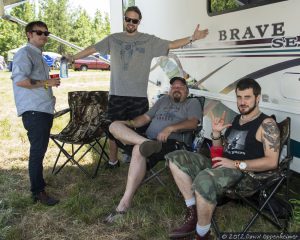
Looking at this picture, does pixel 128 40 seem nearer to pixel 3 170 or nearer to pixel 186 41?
pixel 186 41

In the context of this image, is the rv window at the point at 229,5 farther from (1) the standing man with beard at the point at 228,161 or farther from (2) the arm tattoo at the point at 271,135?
(2) the arm tattoo at the point at 271,135

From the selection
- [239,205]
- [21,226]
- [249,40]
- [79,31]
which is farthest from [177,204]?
[79,31]

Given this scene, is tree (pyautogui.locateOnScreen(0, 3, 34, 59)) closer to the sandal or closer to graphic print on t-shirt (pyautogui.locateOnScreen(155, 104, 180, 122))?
graphic print on t-shirt (pyautogui.locateOnScreen(155, 104, 180, 122))

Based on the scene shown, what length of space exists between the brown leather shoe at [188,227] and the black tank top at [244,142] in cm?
47

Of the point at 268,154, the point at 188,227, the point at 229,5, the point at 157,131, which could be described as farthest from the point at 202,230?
the point at 229,5

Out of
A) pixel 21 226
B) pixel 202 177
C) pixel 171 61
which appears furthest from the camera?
pixel 171 61

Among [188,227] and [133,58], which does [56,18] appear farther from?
[188,227]

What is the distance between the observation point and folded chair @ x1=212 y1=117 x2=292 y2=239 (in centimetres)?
278

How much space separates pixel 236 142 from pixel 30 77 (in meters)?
1.76

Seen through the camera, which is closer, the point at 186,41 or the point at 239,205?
the point at 239,205

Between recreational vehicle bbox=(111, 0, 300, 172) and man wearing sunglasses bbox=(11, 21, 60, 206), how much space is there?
5.00 ft

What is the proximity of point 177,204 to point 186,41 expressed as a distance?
1509 millimetres

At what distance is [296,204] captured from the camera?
127 inches

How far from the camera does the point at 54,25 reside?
33594mm
